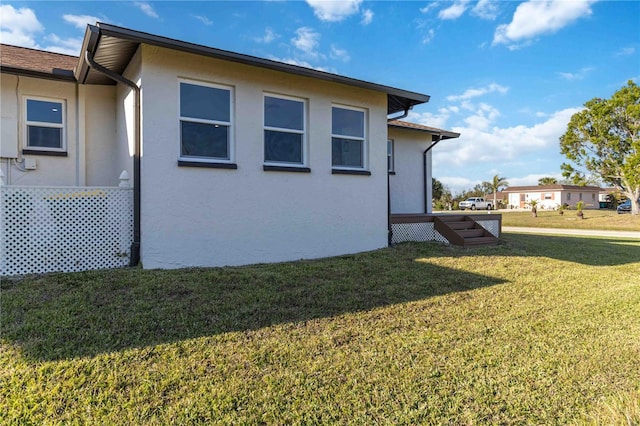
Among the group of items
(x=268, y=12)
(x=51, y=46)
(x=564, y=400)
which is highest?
(x=268, y=12)

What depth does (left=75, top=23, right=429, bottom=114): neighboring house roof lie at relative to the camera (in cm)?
555

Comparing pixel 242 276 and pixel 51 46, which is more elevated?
pixel 51 46

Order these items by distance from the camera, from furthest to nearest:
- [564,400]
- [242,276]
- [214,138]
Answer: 1. [214,138]
2. [242,276]
3. [564,400]

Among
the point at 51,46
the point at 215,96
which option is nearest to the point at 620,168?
the point at 215,96

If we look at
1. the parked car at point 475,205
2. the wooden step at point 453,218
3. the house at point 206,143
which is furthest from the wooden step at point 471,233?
the parked car at point 475,205

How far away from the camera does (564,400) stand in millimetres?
2775

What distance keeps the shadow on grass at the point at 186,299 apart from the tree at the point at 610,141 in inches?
1101

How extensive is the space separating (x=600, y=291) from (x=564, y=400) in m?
4.26

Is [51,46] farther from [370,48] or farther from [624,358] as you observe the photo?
[624,358]

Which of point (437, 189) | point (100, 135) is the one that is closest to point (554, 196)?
point (437, 189)

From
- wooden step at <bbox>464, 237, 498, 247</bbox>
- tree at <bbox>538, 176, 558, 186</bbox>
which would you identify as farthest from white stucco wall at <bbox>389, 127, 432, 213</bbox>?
tree at <bbox>538, 176, 558, 186</bbox>

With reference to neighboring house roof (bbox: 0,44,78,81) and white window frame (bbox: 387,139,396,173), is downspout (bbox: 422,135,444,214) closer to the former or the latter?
white window frame (bbox: 387,139,396,173)

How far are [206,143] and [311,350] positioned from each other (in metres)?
4.71

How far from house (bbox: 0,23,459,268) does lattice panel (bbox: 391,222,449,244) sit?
30.5 inches
